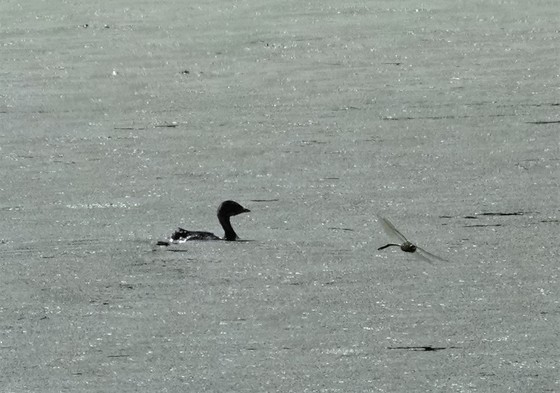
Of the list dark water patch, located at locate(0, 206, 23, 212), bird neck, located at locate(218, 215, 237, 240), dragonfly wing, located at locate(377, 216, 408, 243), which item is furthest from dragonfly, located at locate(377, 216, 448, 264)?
dark water patch, located at locate(0, 206, 23, 212)

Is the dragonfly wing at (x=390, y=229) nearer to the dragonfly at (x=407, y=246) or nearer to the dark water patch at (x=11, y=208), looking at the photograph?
the dragonfly at (x=407, y=246)

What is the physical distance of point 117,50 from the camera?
14.4 ft

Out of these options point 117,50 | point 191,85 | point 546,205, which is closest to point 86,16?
point 117,50

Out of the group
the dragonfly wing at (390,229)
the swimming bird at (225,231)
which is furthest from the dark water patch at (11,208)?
the dragonfly wing at (390,229)

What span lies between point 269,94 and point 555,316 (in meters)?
1.50

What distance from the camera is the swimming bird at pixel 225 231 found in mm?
2945

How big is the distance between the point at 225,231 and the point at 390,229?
0.31m

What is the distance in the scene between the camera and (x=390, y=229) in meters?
2.96

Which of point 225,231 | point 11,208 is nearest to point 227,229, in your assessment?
point 225,231

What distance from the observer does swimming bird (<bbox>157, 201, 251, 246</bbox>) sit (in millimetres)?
2945

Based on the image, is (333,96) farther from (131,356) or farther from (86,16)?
(131,356)

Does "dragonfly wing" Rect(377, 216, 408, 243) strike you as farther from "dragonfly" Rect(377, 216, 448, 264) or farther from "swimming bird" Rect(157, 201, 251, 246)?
"swimming bird" Rect(157, 201, 251, 246)

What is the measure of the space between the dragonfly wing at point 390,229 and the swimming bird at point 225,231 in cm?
27

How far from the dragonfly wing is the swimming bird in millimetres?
265
